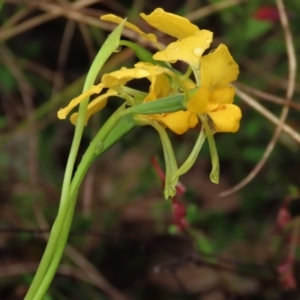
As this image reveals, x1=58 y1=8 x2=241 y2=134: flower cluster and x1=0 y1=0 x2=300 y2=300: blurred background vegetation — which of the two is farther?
x1=0 y1=0 x2=300 y2=300: blurred background vegetation

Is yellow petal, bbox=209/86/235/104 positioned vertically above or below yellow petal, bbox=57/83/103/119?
below

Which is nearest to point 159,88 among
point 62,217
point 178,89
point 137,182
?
point 178,89

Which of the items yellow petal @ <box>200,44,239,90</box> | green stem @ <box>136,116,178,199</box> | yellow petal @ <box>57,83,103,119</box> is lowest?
green stem @ <box>136,116,178,199</box>

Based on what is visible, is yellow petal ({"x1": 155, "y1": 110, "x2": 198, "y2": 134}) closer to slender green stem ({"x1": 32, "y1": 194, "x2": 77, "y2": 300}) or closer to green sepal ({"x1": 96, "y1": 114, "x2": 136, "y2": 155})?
green sepal ({"x1": 96, "y1": 114, "x2": 136, "y2": 155})

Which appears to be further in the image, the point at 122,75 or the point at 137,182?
the point at 137,182

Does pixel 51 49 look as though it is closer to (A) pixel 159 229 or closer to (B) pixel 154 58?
(A) pixel 159 229

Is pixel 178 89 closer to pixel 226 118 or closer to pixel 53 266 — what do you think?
pixel 226 118

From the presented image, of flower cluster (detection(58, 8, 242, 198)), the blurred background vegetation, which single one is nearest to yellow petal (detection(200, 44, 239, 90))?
flower cluster (detection(58, 8, 242, 198))
